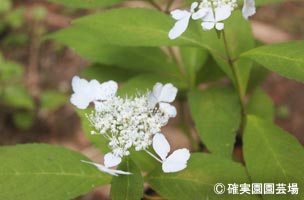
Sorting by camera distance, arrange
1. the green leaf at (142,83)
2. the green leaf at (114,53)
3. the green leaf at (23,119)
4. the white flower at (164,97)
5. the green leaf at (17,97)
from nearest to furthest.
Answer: the white flower at (164,97) → the green leaf at (142,83) → the green leaf at (114,53) → the green leaf at (17,97) → the green leaf at (23,119)

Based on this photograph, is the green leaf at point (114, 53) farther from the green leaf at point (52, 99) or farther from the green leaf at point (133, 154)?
the green leaf at point (52, 99)

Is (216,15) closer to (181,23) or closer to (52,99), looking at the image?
(181,23)

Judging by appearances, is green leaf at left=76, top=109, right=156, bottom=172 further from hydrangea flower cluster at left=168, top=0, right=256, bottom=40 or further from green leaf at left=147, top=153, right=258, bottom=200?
hydrangea flower cluster at left=168, top=0, right=256, bottom=40

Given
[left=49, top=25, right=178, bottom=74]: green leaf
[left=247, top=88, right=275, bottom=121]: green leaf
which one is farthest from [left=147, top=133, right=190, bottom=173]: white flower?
[left=247, top=88, right=275, bottom=121]: green leaf

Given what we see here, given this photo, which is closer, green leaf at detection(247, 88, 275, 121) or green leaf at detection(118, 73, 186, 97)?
green leaf at detection(118, 73, 186, 97)

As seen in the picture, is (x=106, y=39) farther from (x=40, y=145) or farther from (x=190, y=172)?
(x=190, y=172)

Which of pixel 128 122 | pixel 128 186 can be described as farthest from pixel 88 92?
pixel 128 186

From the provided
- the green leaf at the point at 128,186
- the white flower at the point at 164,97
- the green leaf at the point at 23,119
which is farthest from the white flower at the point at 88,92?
the green leaf at the point at 23,119
